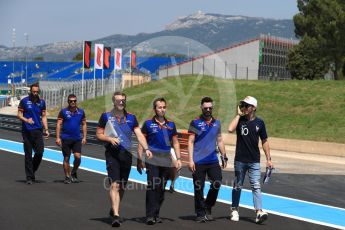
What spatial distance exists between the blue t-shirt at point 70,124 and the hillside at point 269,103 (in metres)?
10.2

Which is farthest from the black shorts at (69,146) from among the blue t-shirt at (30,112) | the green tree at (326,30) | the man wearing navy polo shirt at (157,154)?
the green tree at (326,30)

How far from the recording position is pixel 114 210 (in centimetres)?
900

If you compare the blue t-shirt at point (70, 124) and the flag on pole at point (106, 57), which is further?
the flag on pole at point (106, 57)

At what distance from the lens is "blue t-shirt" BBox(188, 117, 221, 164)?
9656mm

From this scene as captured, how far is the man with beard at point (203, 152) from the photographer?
9.64 m

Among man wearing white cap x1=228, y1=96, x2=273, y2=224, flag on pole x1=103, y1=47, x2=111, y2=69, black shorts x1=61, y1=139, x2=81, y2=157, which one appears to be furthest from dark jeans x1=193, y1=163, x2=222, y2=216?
flag on pole x1=103, y1=47, x2=111, y2=69

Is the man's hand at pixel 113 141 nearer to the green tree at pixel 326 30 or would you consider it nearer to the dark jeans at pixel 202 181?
the dark jeans at pixel 202 181

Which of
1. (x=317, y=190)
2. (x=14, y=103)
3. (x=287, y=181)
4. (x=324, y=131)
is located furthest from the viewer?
(x=14, y=103)

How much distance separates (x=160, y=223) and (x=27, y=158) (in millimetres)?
4874

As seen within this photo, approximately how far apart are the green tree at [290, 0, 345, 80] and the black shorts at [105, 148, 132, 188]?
154ft

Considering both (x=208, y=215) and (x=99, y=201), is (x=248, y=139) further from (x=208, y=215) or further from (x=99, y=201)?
(x=99, y=201)

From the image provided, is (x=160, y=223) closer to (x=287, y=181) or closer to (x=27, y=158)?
(x=27, y=158)

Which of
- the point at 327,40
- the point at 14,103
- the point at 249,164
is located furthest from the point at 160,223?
the point at 14,103

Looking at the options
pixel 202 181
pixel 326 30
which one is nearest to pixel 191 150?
Result: pixel 202 181
